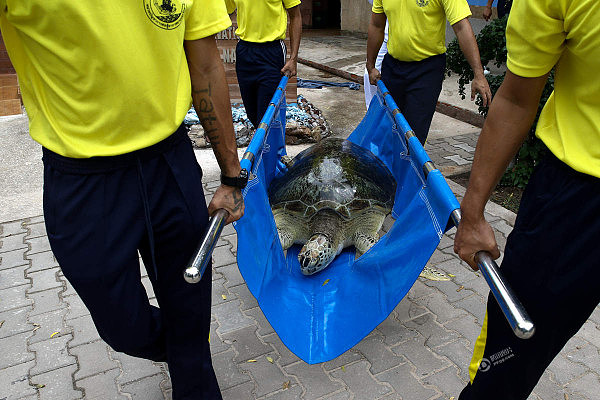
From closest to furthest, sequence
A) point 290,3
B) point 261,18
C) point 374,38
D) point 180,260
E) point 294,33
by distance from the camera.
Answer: point 180,260 < point 374,38 < point 261,18 < point 290,3 < point 294,33

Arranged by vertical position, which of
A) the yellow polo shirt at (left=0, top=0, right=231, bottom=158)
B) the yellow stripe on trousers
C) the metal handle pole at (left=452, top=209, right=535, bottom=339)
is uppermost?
the yellow polo shirt at (left=0, top=0, right=231, bottom=158)

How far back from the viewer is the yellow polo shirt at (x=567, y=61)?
108 centimetres

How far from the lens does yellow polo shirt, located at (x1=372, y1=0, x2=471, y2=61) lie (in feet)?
10.6

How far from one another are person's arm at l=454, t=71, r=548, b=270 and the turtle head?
1.21 meters

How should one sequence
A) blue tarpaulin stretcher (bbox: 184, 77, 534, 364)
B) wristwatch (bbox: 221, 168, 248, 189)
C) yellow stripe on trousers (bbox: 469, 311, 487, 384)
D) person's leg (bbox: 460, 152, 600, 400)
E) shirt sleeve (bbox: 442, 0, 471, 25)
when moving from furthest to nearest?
1. shirt sleeve (bbox: 442, 0, 471, 25)
2. blue tarpaulin stretcher (bbox: 184, 77, 534, 364)
3. wristwatch (bbox: 221, 168, 248, 189)
4. yellow stripe on trousers (bbox: 469, 311, 487, 384)
5. person's leg (bbox: 460, 152, 600, 400)

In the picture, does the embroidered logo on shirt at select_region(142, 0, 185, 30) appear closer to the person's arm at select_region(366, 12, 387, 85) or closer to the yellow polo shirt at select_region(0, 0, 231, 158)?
the yellow polo shirt at select_region(0, 0, 231, 158)

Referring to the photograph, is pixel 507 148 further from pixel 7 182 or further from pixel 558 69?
pixel 7 182

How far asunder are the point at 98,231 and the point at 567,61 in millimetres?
1423

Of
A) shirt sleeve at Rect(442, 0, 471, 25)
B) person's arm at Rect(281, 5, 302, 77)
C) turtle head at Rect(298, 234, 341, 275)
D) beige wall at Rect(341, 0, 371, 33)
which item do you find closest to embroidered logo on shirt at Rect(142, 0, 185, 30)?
turtle head at Rect(298, 234, 341, 275)

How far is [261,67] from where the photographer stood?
428cm

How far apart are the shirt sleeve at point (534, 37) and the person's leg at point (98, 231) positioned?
45.6 inches

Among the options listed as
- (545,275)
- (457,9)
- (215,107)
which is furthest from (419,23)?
(545,275)

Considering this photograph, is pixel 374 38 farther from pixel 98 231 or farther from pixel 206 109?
pixel 98 231

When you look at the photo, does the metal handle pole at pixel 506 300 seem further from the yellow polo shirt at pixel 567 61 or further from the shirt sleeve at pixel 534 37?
the shirt sleeve at pixel 534 37
